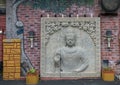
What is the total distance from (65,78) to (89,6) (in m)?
2.12

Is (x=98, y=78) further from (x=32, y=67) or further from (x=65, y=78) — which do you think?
(x=32, y=67)

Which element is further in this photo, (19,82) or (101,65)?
(101,65)

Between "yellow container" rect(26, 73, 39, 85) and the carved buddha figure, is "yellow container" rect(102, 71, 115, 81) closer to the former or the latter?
Answer: the carved buddha figure

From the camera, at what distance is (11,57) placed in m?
8.48

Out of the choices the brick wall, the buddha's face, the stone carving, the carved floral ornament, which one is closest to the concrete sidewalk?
the stone carving

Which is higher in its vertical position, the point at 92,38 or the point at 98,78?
the point at 92,38

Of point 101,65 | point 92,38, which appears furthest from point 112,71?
point 92,38

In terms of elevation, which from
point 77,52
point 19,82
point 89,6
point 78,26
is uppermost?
point 89,6

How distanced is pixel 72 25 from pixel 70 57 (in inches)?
34.6

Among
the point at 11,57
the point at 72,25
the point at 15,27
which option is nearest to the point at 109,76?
the point at 72,25

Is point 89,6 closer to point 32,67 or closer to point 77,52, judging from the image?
point 77,52

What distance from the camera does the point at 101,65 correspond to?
8.74 m

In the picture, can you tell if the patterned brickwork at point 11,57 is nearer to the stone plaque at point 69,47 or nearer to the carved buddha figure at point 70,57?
the stone plaque at point 69,47

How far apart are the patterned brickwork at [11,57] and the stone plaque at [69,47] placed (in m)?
0.65
